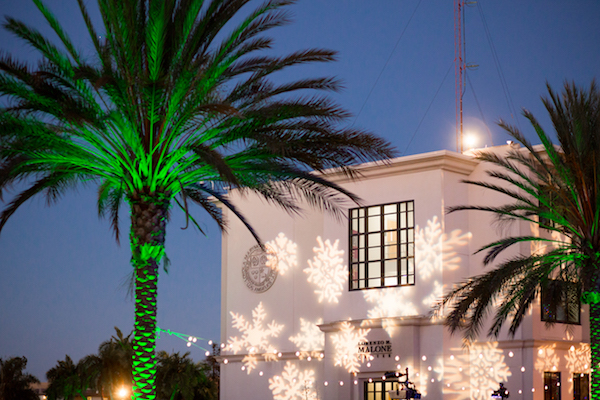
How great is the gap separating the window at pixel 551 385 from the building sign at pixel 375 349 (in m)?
4.39

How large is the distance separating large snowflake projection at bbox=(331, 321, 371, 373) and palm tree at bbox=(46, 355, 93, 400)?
18.6 meters

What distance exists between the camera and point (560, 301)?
20.8m

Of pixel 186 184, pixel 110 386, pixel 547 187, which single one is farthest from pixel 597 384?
pixel 110 386

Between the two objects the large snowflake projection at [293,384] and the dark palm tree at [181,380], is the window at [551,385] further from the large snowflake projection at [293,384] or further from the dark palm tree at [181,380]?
the dark palm tree at [181,380]

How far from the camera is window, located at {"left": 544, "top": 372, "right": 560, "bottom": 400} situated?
931 inches

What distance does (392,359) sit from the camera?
24672 mm

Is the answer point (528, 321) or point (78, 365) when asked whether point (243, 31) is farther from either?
point (78, 365)

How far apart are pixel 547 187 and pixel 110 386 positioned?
27.1 m

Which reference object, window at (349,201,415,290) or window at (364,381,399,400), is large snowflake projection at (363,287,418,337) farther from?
window at (364,381,399,400)

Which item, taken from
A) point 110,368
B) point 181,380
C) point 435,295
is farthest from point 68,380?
point 435,295

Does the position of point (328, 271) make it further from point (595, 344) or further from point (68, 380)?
point (68, 380)

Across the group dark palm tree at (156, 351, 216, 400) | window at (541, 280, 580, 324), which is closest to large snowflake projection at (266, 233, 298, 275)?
window at (541, 280, 580, 324)

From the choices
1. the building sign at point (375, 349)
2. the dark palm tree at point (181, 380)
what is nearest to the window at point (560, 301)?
the building sign at point (375, 349)

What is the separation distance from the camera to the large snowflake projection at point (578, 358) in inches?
964
